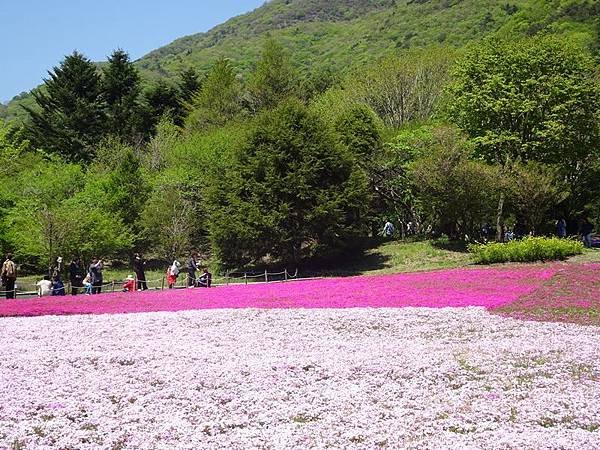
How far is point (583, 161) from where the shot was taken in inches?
1877

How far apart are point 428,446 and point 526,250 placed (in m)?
25.4

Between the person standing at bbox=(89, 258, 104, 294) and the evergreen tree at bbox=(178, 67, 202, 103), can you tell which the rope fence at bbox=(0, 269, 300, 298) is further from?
the evergreen tree at bbox=(178, 67, 202, 103)

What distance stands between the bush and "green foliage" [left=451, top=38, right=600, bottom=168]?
12212 mm

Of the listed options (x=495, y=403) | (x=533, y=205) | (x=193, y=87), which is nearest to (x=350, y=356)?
(x=495, y=403)

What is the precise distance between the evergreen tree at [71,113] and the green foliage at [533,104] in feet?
142

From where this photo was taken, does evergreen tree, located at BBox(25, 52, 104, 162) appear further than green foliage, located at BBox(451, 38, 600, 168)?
Yes

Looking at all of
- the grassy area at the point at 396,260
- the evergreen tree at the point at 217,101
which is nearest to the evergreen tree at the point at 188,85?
the evergreen tree at the point at 217,101

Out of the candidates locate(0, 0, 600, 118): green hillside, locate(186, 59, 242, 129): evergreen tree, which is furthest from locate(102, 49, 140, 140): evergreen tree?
locate(0, 0, 600, 118): green hillside

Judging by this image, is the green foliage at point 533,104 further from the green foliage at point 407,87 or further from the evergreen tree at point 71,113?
the evergreen tree at point 71,113

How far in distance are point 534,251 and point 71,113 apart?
5701 centimetres

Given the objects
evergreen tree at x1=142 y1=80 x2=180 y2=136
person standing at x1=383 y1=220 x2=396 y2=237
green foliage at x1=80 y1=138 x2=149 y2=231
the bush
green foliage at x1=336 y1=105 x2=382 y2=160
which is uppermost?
evergreen tree at x1=142 y1=80 x2=180 y2=136

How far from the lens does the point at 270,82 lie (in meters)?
75.2

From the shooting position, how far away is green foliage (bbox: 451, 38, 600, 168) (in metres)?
44.9

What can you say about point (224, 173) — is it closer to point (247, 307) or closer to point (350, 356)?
point (247, 307)
